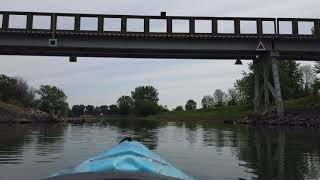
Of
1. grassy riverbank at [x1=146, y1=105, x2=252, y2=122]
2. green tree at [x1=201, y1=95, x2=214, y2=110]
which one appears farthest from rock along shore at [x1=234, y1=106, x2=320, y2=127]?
green tree at [x1=201, y1=95, x2=214, y2=110]

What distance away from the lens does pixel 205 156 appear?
17.6 metres

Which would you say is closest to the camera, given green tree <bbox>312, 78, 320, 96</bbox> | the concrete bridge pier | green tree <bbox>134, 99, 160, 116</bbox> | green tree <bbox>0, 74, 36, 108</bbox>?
the concrete bridge pier

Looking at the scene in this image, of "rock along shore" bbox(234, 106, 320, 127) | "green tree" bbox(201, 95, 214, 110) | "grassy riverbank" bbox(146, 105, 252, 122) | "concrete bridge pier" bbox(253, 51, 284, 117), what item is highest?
"green tree" bbox(201, 95, 214, 110)

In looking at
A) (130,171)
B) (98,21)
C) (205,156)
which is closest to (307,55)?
(98,21)

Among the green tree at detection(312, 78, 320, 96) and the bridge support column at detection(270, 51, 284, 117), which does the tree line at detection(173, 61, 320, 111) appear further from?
the bridge support column at detection(270, 51, 284, 117)

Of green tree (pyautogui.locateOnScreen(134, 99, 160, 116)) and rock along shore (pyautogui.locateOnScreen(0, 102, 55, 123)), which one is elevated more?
green tree (pyautogui.locateOnScreen(134, 99, 160, 116))

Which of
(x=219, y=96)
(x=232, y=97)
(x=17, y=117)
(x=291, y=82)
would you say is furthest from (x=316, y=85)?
(x=219, y=96)

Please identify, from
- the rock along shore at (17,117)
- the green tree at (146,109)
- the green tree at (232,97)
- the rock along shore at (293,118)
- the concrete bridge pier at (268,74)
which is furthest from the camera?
the green tree at (146,109)

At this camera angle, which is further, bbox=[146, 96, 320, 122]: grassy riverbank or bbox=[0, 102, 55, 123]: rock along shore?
bbox=[146, 96, 320, 122]: grassy riverbank

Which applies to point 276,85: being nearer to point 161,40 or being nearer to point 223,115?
point 161,40

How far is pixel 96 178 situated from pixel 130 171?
1.36 ft

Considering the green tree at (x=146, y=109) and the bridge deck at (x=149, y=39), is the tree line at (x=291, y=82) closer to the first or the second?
the bridge deck at (x=149, y=39)

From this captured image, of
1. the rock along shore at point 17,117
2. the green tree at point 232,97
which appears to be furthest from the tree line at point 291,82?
the rock along shore at point 17,117

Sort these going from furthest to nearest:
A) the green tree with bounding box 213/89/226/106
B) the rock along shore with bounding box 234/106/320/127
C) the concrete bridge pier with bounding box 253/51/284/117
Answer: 1. the green tree with bounding box 213/89/226/106
2. the concrete bridge pier with bounding box 253/51/284/117
3. the rock along shore with bounding box 234/106/320/127
